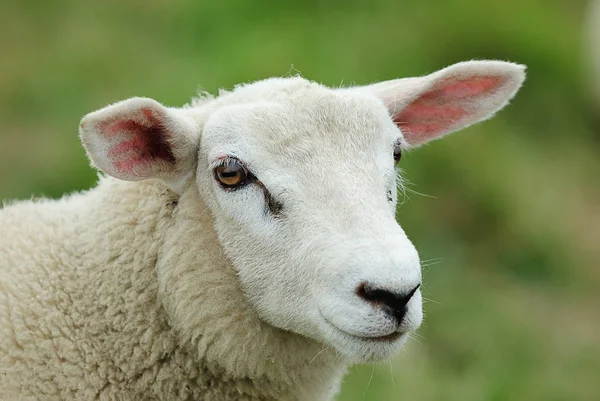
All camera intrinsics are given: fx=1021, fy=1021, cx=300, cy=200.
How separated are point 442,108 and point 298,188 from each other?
3.50 ft

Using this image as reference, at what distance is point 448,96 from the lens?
167 inches

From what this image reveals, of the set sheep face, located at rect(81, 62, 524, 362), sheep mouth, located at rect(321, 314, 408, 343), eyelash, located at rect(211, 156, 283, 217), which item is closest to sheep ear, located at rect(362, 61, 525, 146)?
sheep face, located at rect(81, 62, 524, 362)

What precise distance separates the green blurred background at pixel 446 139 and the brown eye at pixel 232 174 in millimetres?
2583

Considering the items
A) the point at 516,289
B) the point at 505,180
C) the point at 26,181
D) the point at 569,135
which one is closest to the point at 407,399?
the point at 516,289

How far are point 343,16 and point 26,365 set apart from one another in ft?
23.2

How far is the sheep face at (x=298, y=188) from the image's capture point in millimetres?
3246

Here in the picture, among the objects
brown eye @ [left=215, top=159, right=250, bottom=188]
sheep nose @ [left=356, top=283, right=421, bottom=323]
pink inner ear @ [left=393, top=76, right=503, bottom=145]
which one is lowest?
sheep nose @ [left=356, top=283, right=421, bottom=323]

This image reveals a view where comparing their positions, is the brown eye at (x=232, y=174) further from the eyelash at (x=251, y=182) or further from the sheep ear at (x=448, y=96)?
the sheep ear at (x=448, y=96)

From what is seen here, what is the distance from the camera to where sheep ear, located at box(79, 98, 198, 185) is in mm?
3549

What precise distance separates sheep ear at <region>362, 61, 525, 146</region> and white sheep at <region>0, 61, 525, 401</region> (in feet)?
0.96

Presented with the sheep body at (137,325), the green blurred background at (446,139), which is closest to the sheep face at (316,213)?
the sheep body at (137,325)

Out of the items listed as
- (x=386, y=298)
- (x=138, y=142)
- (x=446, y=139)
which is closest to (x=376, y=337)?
(x=386, y=298)

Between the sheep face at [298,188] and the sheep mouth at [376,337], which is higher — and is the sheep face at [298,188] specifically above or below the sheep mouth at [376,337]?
above

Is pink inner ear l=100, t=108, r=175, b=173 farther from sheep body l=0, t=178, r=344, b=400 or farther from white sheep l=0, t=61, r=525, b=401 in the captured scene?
sheep body l=0, t=178, r=344, b=400
